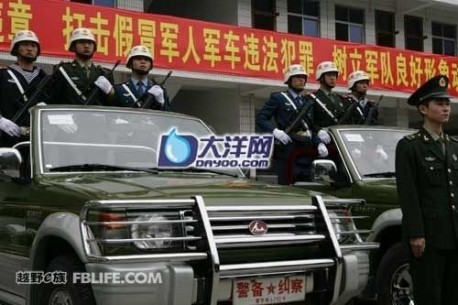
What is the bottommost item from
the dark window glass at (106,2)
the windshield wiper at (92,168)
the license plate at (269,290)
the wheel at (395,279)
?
the wheel at (395,279)

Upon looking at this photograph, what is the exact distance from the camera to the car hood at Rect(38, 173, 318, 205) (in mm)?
3568

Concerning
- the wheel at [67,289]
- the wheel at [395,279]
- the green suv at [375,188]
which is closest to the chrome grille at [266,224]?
the wheel at [67,289]

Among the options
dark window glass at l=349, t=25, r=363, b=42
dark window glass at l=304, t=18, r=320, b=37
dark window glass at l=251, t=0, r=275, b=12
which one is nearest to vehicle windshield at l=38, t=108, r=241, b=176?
dark window glass at l=251, t=0, r=275, b=12

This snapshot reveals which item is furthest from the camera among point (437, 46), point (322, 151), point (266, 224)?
point (437, 46)

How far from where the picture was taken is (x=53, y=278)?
3.71m

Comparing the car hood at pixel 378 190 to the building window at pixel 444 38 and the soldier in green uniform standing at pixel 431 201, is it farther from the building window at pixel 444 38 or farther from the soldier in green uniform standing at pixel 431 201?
the building window at pixel 444 38

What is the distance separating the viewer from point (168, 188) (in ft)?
12.2

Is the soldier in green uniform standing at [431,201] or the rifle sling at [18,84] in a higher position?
the rifle sling at [18,84]

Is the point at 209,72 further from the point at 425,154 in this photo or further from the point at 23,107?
the point at 425,154

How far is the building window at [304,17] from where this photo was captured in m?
16.8

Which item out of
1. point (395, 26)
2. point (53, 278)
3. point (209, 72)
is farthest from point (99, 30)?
point (395, 26)

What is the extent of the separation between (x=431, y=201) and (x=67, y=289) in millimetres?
2285

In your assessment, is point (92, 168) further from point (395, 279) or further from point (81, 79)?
point (395, 279)

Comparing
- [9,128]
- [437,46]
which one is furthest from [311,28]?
[9,128]
